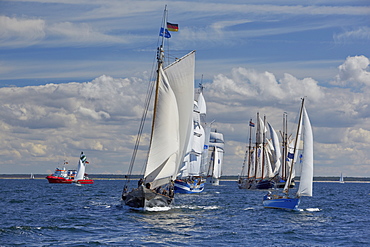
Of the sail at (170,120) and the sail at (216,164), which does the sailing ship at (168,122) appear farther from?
the sail at (216,164)

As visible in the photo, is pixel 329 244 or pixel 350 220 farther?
pixel 350 220

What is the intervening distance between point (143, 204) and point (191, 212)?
7.60 metres

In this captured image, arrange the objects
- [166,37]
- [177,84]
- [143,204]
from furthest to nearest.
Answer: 1. [166,37]
2. [177,84]
3. [143,204]

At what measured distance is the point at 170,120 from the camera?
201ft

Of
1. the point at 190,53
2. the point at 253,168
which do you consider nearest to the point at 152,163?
the point at 190,53

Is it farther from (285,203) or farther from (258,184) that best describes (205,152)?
(285,203)

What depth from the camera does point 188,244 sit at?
131ft

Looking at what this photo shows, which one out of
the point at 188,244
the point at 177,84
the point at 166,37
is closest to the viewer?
the point at 188,244

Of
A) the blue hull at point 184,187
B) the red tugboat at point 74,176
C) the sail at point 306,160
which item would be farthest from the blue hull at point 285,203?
the red tugboat at point 74,176

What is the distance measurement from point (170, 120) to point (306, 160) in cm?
1594

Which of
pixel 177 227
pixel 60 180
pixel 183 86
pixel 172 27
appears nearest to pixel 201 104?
pixel 172 27

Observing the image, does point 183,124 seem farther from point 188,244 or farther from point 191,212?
point 188,244

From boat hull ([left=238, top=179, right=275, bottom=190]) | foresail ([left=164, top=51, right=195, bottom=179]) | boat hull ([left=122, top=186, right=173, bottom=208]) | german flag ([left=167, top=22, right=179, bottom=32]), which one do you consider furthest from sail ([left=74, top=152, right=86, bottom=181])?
boat hull ([left=122, top=186, right=173, bottom=208])

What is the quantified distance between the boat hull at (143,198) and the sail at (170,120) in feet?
9.21
